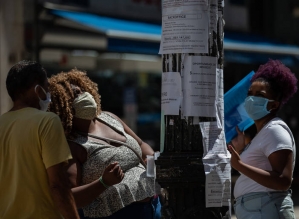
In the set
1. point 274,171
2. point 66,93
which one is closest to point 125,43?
point 66,93

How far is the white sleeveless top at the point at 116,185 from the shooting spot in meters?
4.44

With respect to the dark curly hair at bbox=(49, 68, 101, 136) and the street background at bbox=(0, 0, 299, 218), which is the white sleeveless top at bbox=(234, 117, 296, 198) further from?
the street background at bbox=(0, 0, 299, 218)

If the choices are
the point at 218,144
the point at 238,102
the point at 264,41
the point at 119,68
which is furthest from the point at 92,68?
the point at 218,144

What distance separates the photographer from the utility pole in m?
3.85

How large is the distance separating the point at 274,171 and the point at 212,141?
58 centimetres

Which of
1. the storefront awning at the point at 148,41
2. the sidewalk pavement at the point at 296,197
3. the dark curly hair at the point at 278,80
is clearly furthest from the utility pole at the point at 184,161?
the sidewalk pavement at the point at 296,197

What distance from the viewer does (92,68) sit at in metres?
13.7

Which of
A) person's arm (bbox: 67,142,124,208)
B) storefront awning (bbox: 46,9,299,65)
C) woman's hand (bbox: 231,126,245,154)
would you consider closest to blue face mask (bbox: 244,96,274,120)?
woman's hand (bbox: 231,126,245,154)

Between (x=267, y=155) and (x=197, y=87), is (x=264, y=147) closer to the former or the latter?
(x=267, y=155)

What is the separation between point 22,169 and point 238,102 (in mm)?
1895

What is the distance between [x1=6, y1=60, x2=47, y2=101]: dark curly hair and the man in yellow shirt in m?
0.14

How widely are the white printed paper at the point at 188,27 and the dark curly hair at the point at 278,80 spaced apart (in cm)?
Result: 85

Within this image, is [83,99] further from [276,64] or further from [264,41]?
[264,41]

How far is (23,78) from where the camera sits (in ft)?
12.9
